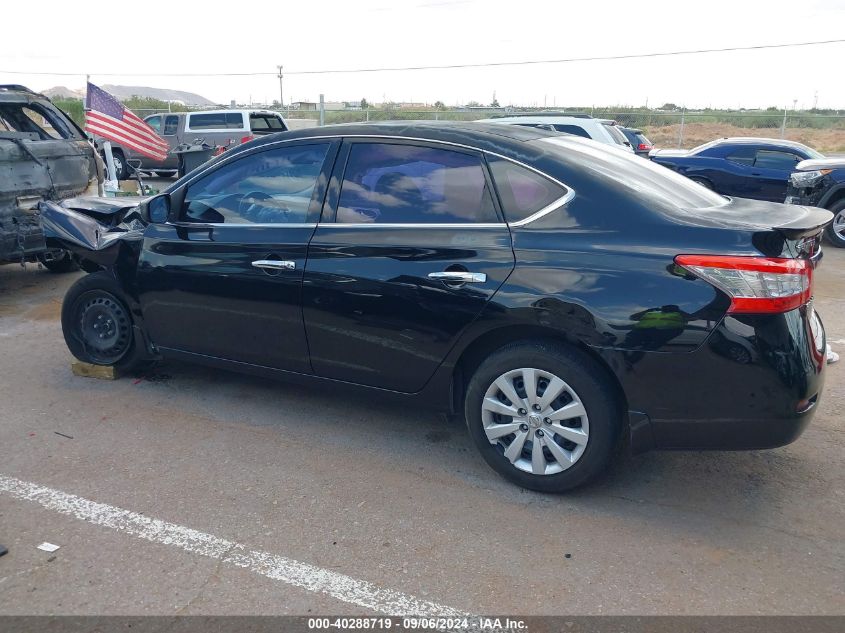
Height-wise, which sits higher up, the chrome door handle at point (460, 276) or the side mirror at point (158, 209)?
the side mirror at point (158, 209)

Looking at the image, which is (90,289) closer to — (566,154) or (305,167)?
(305,167)

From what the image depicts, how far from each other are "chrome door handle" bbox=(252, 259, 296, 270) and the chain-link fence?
24.6 m

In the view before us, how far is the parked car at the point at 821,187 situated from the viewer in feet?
33.7

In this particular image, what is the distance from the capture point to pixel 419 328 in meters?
3.76

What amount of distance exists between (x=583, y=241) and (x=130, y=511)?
2.48 m

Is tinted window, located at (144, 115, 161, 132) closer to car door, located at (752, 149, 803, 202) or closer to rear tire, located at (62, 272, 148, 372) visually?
car door, located at (752, 149, 803, 202)

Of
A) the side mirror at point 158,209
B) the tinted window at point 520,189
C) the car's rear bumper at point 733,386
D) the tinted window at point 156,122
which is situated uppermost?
the tinted window at point 156,122

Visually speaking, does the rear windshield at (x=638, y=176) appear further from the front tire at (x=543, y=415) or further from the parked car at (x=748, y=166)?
the parked car at (x=748, y=166)

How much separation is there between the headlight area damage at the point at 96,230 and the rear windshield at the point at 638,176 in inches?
108

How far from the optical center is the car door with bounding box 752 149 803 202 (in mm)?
12188

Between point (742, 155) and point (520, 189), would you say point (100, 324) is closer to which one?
point (520, 189)

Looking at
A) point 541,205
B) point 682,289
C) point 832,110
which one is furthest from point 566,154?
point 832,110

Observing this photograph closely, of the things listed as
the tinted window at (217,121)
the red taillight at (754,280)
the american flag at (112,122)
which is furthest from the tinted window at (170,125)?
the red taillight at (754,280)

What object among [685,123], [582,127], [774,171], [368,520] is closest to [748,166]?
[774,171]
